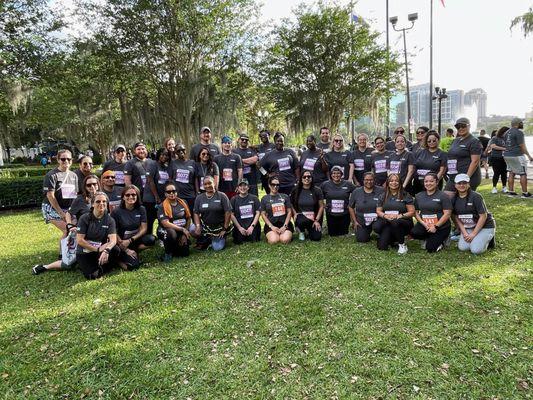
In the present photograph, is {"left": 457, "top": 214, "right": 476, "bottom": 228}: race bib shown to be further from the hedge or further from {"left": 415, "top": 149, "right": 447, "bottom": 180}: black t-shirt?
the hedge

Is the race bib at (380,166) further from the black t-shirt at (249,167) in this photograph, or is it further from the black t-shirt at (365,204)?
the black t-shirt at (249,167)

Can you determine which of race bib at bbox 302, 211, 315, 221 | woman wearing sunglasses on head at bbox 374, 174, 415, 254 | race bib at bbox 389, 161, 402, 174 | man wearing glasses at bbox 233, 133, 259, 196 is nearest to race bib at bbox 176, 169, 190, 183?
man wearing glasses at bbox 233, 133, 259, 196

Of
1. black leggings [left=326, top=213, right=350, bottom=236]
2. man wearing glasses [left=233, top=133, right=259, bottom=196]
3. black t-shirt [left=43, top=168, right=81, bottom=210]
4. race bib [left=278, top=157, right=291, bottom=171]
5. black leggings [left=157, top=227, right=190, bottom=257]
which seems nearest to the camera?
black t-shirt [left=43, top=168, right=81, bottom=210]

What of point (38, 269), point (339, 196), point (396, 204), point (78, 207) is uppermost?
point (78, 207)

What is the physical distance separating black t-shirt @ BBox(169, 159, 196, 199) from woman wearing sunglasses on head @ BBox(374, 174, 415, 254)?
3.16m

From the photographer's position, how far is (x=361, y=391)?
2.59 metres

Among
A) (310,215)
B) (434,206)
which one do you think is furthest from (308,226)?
(434,206)

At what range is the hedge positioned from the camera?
10797 mm

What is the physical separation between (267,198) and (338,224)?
136cm

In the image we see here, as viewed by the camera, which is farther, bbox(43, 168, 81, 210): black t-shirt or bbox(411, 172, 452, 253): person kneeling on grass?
bbox(43, 168, 81, 210): black t-shirt

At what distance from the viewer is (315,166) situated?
6.74 m

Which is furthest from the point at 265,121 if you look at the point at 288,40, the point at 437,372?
the point at 437,372

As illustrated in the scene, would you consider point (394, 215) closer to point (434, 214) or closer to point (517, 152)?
point (434, 214)

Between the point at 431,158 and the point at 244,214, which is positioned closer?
the point at 431,158
